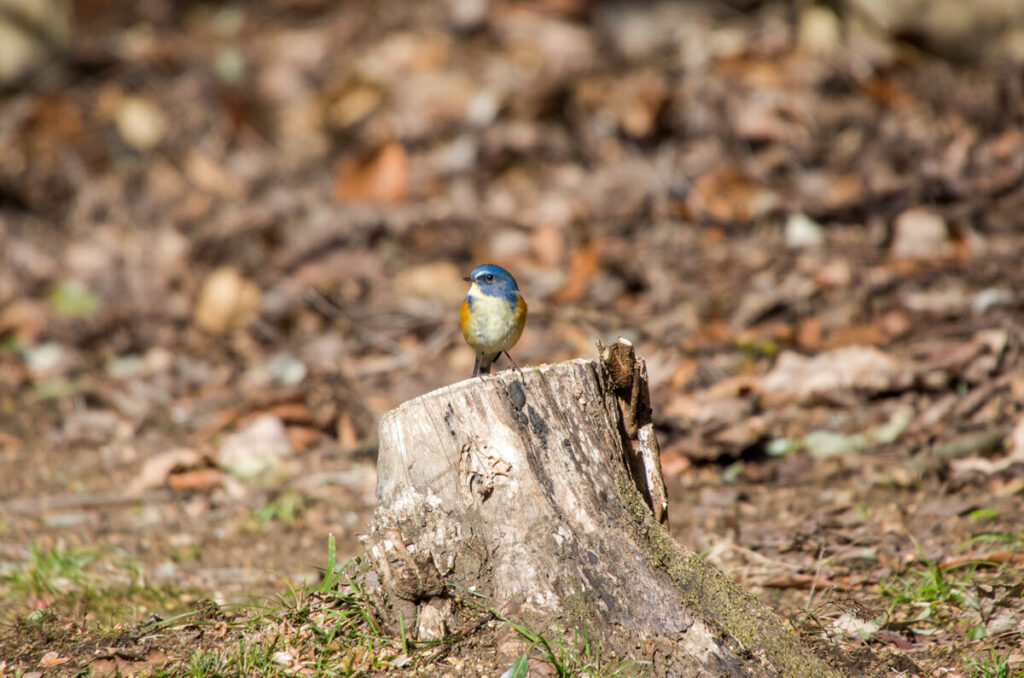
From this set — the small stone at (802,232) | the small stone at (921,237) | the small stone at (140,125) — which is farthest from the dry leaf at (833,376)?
the small stone at (140,125)

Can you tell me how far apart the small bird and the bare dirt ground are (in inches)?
52.9

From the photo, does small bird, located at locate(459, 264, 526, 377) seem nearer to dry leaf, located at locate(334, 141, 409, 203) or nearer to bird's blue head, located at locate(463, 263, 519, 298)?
bird's blue head, located at locate(463, 263, 519, 298)

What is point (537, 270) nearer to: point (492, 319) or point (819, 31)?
point (492, 319)

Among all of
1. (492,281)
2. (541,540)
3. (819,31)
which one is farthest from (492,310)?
(819,31)

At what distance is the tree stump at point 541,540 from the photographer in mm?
2789

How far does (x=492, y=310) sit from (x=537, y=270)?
3.86 metres

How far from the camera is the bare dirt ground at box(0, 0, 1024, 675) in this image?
4.37 m

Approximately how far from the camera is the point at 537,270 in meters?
7.64

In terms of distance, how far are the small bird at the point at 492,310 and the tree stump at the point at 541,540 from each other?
31.9 inches

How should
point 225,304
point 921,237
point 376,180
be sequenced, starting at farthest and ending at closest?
point 376,180 → point 225,304 → point 921,237

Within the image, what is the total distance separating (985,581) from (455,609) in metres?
2.08

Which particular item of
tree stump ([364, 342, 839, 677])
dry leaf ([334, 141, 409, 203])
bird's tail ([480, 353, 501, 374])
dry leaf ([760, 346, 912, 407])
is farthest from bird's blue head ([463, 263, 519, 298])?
dry leaf ([334, 141, 409, 203])

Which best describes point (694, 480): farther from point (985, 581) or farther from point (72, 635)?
point (72, 635)

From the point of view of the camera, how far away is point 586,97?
9.17 m
